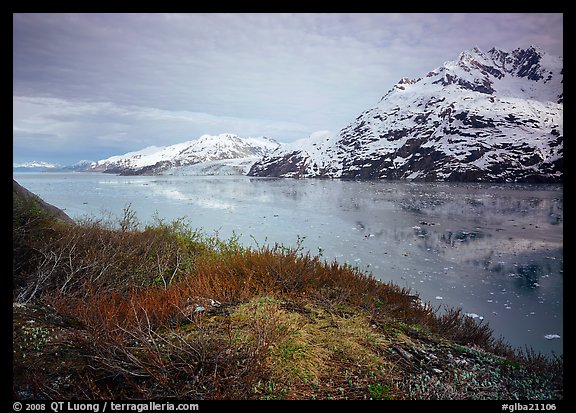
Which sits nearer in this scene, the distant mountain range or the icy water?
the icy water

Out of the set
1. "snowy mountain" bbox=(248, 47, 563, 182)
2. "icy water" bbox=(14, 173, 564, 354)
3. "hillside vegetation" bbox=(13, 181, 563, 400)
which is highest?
"snowy mountain" bbox=(248, 47, 563, 182)

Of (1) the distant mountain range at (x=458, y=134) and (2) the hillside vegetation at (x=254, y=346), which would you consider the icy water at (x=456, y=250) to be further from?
(1) the distant mountain range at (x=458, y=134)

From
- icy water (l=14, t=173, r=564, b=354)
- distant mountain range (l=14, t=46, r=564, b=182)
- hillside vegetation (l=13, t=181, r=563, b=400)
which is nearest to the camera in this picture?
hillside vegetation (l=13, t=181, r=563, b=400)

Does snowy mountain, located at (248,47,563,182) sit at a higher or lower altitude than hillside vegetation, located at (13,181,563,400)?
higher

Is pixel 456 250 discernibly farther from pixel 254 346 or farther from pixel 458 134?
pixel 458 134

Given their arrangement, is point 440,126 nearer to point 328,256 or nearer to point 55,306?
point 328,256

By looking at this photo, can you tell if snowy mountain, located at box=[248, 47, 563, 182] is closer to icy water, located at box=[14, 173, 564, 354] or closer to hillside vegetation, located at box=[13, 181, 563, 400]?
icy water, located at box=[14, 173, 564, 354]

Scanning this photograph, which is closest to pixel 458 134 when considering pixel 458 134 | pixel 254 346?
pixel 458 134

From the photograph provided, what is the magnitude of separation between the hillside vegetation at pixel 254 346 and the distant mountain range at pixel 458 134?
182 feet

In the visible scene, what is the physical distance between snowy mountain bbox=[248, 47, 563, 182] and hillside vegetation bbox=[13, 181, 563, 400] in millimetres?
57713

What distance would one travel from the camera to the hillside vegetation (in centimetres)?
304

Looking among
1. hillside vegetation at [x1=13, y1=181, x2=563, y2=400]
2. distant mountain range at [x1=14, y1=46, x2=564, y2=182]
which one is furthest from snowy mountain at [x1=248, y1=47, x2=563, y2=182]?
hillside vegetation at [x1=13, y1=181, x2=563, y2=400]
